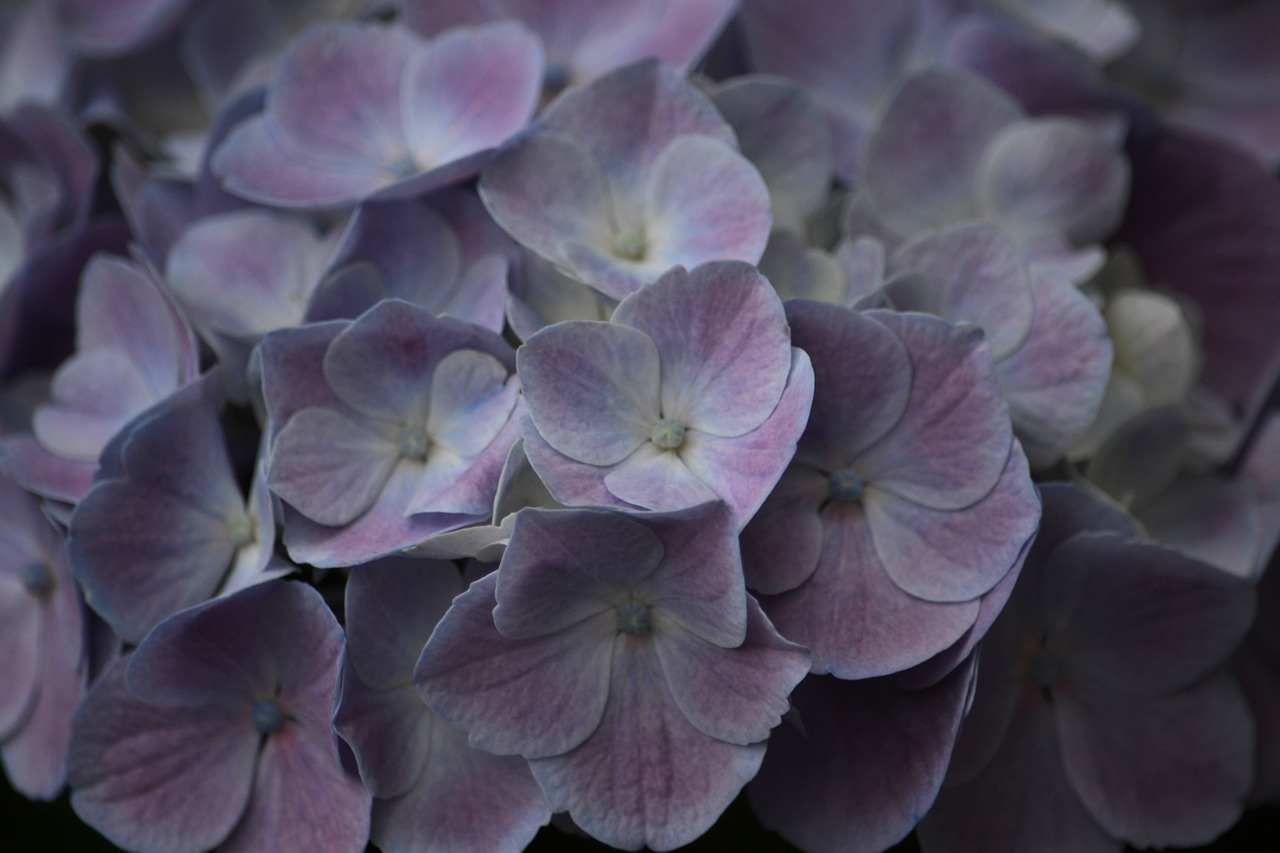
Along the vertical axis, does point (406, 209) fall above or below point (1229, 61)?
above

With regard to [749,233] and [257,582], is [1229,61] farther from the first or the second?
[257,582]

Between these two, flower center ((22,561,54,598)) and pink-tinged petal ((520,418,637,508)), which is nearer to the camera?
pink-tinged petal ((520,418,637,508))

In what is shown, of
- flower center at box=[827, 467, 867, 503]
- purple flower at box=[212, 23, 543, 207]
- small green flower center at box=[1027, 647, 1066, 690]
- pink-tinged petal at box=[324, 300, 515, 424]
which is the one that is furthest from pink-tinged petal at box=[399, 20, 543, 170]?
small green flower center at box=[1027, 647, 1066, 690]

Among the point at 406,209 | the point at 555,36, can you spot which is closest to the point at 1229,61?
the point at 555,36

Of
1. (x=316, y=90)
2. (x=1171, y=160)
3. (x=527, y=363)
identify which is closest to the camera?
(x=527, y=363)

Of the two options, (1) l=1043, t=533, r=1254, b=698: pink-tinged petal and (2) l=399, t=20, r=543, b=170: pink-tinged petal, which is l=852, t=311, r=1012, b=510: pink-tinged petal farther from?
(2) l=399, t=20, r=543, b=170: pink-tinged petal

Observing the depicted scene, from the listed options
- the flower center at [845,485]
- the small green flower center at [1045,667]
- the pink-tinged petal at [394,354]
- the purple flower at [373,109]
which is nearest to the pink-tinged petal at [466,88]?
the purple flower at [373,109]

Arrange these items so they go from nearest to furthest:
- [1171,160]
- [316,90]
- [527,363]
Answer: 1. [527,363]
2. [316,90]
3. [1171,160]
